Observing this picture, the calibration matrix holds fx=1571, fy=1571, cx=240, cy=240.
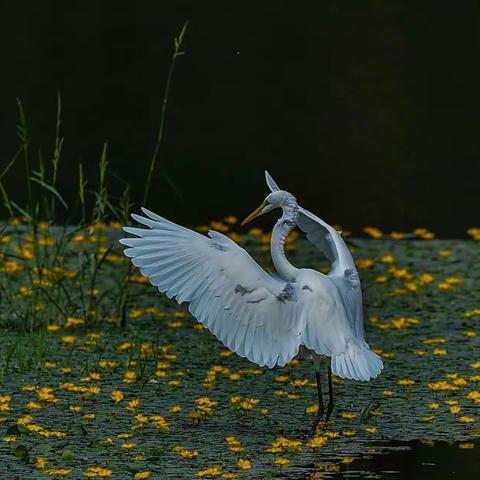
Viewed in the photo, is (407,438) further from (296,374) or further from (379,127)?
(379,127)

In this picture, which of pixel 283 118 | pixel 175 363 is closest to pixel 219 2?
pixel 283 118

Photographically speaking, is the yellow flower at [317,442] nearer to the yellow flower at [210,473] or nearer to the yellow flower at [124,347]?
the yellow flower at [210,473]

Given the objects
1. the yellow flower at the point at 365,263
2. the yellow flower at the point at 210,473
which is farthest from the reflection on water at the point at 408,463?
the yellow flower at the point at 365,263

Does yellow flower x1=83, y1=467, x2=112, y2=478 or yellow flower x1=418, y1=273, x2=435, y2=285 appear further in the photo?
yellow flower x1=418, y1=273, x2=435, y2=285

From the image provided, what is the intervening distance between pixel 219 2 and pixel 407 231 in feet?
29.1

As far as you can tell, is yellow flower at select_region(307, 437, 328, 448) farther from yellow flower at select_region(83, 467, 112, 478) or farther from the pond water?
yellow flower at select_region(83, 467, 112, 478)

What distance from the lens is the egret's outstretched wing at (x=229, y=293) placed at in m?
5.98

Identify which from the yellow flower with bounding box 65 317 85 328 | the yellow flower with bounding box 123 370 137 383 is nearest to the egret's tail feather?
the yellow flower with bounding box 123 370 137 383

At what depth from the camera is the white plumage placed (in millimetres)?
5945

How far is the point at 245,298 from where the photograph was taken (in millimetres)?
5996

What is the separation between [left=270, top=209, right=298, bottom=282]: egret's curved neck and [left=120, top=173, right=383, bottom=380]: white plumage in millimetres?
46

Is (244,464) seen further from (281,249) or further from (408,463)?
(281,249)

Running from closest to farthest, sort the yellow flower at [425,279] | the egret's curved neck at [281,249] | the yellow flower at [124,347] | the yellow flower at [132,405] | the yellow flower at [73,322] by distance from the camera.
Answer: the egret's curved neck at [281,249] → the yellow flower at [132,405] → the yellow flower at [124,347] → the yellow flower at [73,322] → the yellow flower at [425,279]

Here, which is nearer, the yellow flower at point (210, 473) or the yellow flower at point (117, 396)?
the yellow flower at point (210, 473)
